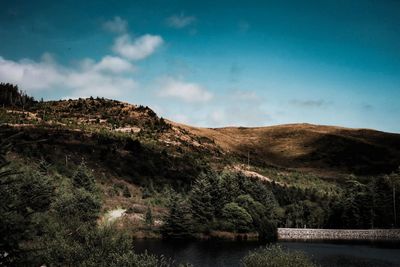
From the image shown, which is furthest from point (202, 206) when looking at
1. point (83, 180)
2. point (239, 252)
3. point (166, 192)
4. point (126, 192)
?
point (239, 252)

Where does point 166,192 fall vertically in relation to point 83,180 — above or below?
below

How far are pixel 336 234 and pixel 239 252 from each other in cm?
4192

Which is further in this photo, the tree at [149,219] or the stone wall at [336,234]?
the stone wall at [336,234]

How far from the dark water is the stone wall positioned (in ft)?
48.7

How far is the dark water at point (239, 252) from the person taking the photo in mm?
59719

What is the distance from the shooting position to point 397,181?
108 metres

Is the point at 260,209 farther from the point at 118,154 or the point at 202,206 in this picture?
the point at 118,154

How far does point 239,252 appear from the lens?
2714 inches

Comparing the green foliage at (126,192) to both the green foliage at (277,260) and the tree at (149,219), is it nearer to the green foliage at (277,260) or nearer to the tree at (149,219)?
the tree at (149,219)

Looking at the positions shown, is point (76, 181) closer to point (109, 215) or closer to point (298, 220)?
point (109, 215)

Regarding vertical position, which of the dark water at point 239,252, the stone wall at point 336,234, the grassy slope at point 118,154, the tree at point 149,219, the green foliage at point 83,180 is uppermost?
the grassy slope at point 118,154

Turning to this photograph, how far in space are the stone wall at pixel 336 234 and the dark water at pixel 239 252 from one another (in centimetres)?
1484

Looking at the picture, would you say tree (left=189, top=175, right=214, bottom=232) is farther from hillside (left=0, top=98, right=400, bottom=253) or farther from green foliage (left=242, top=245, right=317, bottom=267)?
green foliage (left=242, top=245, right=317, bottom=267)

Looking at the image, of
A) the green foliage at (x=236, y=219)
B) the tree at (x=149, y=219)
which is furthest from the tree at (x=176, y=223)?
the green foliage at (x=236, y=219)
